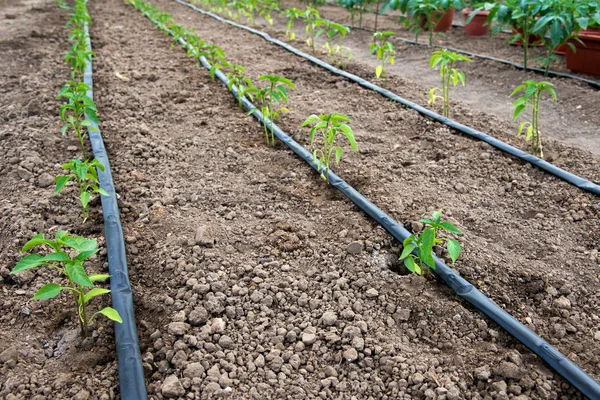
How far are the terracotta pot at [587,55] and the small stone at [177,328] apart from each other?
178 inches

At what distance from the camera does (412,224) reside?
2426 millimetres

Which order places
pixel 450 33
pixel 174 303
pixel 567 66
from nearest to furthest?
1. pixel 174 303
2. pixel 567 66
3. pixel 450 33

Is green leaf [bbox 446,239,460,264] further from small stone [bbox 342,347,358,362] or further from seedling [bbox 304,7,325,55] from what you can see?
seedling [bbox 304,7,325,55]

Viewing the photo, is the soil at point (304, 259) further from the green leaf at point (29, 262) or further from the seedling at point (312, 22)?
the seedling at point (312, 22)

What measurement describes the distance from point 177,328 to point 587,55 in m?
4.61

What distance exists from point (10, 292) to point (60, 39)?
16.5ft

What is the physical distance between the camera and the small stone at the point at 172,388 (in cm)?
162

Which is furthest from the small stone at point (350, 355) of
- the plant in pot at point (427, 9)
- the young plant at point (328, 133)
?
the plant in pot at point (427, 9)

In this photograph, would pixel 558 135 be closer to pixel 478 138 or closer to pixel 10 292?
pixel 478 138

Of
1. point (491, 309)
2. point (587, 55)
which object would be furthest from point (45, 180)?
point (587, 55)

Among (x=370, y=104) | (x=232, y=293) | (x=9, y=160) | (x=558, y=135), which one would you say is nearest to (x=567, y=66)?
(x=558, y=135)

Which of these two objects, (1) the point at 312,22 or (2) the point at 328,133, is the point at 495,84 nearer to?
(1) the point at 312,22

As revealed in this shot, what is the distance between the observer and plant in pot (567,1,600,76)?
452cm

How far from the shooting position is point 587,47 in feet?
15.1
